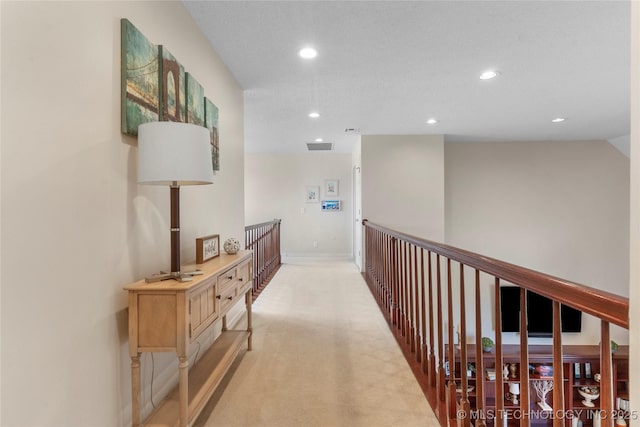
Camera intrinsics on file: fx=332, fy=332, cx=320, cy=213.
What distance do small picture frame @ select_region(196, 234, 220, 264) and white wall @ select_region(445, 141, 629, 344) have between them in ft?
18.2

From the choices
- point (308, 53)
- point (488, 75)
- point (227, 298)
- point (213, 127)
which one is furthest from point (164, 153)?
point (488, 75)

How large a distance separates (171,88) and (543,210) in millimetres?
7233

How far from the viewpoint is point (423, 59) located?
2873mm

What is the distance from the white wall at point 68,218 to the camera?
0.97m

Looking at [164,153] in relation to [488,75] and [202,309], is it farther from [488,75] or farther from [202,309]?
[488,75]

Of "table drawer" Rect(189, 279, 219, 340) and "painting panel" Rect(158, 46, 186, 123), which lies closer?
"table drawer" Rect(189, 279, 219, 340)

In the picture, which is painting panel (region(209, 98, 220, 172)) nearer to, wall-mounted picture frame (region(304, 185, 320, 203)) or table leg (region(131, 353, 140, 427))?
table leg (region(131, 353, 140, 427))

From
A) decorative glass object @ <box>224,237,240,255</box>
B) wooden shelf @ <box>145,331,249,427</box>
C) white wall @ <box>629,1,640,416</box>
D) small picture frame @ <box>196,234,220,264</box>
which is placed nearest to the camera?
white wall @ <box>629,1,640,416</box>

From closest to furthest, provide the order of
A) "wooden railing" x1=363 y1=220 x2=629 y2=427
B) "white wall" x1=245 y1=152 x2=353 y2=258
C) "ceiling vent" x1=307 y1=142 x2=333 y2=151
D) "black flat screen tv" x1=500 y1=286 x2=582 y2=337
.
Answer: "wooden railing" x1=363 y1=220 x2=629 y2=427 < "ceiling vent" x1=307 y1=142 x2=333 y2=151 < "black flat screen tv" x1=500 y1=286 x2=582 y2=337 < "white wall" x1=245 y1=152 x2=353 y2=258

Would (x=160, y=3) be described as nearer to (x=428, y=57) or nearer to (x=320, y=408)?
(x=428, y=57)

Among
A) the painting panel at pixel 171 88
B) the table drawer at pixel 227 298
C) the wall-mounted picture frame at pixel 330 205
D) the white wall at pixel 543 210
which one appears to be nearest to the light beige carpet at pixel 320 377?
the table drawer at pixel 227 298

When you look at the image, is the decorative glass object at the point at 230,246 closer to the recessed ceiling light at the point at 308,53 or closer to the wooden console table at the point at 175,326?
the wooden console table at the point at 175,326

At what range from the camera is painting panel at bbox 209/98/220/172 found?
2.39 m

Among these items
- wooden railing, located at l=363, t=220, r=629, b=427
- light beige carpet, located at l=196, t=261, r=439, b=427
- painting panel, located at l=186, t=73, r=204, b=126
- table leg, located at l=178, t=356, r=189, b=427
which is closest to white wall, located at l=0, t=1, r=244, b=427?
table leg, located at l=178, t=356, r=189, b=427
